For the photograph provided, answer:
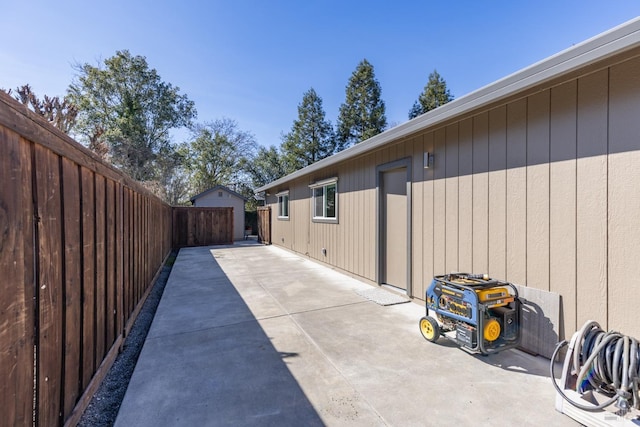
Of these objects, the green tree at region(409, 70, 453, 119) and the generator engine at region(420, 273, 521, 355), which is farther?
the green tree at region(409, 70, 453, 119)

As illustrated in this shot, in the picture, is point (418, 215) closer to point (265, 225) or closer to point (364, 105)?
point (265, 225)

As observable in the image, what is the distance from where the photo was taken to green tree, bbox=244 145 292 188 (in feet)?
81.1

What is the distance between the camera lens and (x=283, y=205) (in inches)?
467

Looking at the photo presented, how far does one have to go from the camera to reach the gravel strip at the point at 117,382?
Result: 1.95m

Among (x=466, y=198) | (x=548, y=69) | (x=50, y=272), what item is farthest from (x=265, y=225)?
(x=50, y=272)

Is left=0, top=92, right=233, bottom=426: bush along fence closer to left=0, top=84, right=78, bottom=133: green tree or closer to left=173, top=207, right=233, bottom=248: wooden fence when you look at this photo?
left=0, top=84, right=78, bottom=133: green tree

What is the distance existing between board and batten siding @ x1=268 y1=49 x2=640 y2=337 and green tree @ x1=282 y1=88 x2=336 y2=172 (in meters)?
18.3

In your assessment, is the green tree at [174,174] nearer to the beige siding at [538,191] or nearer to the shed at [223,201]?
the shed at [223,201]

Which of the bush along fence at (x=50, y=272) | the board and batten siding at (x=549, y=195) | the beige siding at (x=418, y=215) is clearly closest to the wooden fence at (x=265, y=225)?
the beige siding at (x=418, y=215)

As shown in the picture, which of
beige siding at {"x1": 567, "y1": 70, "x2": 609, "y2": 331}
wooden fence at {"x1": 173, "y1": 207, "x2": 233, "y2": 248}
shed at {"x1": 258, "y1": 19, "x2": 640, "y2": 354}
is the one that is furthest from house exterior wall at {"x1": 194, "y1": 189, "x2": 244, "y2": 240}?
beige siding at {"x1": 567, "y1": 70, "x2": 609, "y2": 331}

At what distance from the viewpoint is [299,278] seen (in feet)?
20.5

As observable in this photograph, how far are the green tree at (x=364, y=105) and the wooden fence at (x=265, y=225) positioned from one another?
398 inches

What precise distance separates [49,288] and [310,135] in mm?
22015

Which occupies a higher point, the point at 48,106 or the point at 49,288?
the point at 48,106
